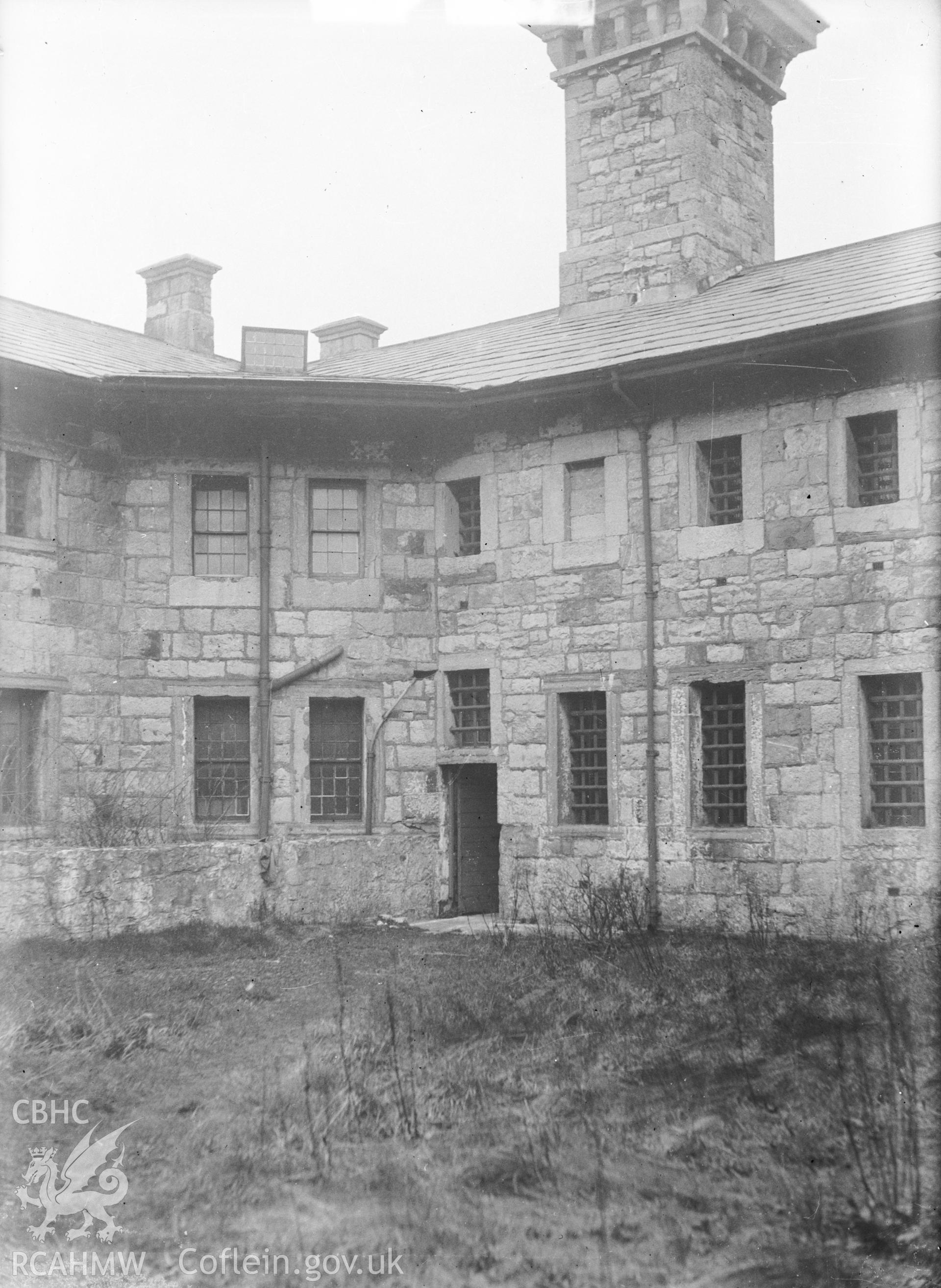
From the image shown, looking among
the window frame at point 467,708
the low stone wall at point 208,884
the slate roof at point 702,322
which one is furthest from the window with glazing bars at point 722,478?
the low stone wall at point 208,884

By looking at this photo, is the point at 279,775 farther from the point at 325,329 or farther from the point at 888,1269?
the point at 325,329

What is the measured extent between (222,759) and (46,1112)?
293 inches

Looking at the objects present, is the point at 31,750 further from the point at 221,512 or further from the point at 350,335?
the point at 350,335

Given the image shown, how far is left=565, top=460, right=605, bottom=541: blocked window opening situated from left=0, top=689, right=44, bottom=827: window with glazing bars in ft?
19.7

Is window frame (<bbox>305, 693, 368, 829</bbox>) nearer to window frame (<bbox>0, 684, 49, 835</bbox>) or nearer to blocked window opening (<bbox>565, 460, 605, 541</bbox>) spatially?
window frame (<bbox>0, 684, 49, 835</bbox>)

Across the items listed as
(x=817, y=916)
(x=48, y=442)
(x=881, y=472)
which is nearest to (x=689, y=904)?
(x=817, y=916)

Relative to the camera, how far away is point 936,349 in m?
13.8

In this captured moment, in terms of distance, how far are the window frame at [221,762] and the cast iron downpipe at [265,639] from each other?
0.58 ft

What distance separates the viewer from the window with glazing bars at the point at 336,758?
16.7 metres

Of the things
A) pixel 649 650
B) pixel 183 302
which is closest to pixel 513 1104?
pixel 649 650

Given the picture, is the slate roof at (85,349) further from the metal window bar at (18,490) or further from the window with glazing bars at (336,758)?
the window with glazing bars at (336,758)

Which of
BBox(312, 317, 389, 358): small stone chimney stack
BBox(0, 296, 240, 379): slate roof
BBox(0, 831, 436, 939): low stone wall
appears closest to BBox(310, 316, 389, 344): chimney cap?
BBox(312, 317, 389, 358): small stone chimney stack

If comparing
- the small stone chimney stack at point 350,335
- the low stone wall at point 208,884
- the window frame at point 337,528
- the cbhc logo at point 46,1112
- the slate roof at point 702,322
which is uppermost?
the small stone chimney stack at point 350,335

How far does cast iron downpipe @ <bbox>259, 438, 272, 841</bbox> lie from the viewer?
53.7ft
